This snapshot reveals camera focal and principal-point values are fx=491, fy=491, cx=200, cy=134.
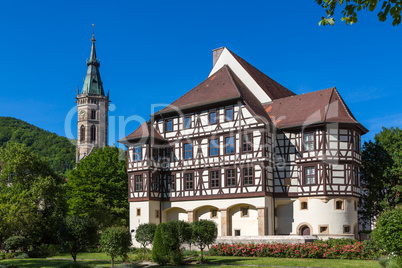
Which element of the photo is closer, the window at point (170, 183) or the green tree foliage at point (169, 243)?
the green tree foliage at point (169, 243)

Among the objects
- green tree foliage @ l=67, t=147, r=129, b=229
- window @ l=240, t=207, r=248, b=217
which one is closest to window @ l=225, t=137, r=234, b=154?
window @ l=240, t=207, r=248, b=217

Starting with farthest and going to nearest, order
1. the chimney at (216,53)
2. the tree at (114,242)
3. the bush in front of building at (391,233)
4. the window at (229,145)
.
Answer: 1. the chimney at (216,53)
2. the window at (229,145)
3. the tree at (114,242)
4. the bush in front of building at (391,233)

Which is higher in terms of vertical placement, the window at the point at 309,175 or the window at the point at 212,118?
the window at the point at 212,118

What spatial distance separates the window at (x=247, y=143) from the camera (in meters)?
37.6

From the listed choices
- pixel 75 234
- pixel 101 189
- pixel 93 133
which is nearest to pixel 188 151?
pixel 101 189

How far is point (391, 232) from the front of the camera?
65.5 feet

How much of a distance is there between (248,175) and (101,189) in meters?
18.6

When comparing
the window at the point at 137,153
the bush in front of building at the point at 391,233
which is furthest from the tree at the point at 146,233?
the bush in front of building at the point at 391,233

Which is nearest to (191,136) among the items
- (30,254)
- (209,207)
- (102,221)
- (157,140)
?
(157,140)

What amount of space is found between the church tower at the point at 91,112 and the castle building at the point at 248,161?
8165cm

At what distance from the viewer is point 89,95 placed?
4811 inches

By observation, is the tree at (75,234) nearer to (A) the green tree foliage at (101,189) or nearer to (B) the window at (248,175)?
(B) the window at (248,175)

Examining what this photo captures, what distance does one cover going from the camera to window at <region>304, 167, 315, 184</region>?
121 ft

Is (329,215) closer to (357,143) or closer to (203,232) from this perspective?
(357,143)
